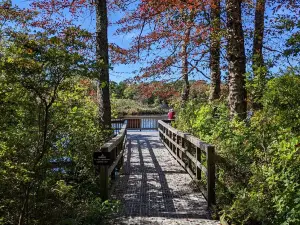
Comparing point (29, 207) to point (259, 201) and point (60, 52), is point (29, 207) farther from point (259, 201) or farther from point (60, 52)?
point (259, 201)

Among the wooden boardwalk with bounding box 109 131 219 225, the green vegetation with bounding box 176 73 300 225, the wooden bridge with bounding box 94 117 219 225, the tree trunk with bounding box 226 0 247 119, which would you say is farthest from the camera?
the tree trunk with bounding box 226 0 247 119

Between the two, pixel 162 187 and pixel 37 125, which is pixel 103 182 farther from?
pixel 162 187

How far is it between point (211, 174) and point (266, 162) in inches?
47.4

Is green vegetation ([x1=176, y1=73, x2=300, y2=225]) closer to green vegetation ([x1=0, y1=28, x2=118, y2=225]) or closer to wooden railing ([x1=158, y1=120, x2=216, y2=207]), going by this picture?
wooden railing ([x1=158, y1=120, x2=216, y2=207])

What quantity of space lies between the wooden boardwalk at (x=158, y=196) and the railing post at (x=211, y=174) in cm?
17

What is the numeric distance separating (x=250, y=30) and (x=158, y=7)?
2.80 m

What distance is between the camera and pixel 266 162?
4.16m

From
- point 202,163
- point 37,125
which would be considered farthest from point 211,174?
point 37,125

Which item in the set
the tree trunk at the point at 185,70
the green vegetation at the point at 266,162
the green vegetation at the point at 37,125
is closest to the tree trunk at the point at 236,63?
the green vegetation at the point at 266,162

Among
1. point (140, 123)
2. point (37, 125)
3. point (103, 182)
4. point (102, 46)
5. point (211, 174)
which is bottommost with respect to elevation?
point (103, 182)

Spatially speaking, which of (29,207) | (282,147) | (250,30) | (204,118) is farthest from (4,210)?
(250,30)

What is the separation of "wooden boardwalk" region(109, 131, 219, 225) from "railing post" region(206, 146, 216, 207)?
0.57 feet

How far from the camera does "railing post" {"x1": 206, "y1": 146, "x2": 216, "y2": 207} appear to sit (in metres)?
5.15

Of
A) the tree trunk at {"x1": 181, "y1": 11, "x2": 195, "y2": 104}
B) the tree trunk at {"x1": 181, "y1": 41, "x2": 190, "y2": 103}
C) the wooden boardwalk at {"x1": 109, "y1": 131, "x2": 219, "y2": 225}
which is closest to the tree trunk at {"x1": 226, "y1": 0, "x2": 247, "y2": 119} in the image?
the wooden boardwalk at {"x1": 109, "y1": 131, "x2": 219, "y2": 225}
